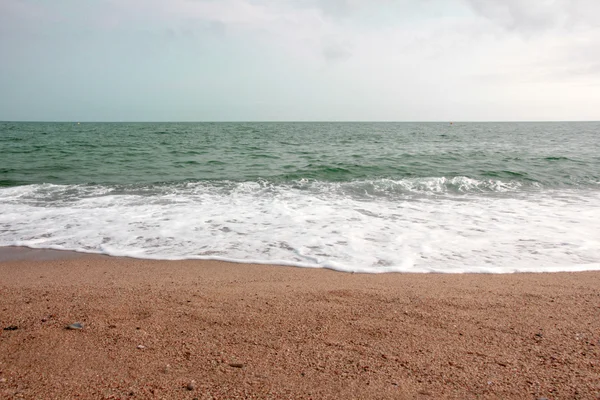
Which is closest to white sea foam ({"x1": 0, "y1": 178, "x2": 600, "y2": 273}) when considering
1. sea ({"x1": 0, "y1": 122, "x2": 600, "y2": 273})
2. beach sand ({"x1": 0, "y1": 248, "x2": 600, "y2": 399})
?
sea ({"x1": 0, "y1": 122, "x2": 600, "y2": 273})

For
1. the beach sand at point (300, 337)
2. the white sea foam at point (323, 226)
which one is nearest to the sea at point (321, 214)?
the white sea foam at point (323, 226)

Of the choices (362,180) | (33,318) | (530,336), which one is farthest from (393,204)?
(33,318)

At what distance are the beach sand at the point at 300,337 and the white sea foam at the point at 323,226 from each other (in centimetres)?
76

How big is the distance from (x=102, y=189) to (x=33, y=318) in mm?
7665

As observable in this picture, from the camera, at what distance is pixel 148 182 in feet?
36.6

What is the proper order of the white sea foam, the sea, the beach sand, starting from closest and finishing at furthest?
the beach sand, the white sea foam, the sea

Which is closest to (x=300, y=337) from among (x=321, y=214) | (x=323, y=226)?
(x=323, y=226)

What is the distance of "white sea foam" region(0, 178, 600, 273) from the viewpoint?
5012mm

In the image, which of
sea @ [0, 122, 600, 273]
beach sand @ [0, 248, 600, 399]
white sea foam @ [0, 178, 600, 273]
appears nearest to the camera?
beach sand @ [0, 248, 600, 399]

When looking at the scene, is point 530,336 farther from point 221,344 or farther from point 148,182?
point 148,182

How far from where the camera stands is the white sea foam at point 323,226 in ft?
16.4

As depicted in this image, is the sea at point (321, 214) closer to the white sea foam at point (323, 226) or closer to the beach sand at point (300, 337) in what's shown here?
the white sea foam at point (323, 226)

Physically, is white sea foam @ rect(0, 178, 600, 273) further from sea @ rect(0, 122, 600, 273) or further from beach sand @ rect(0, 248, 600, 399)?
beach sand @ rect(0, 248, 600, 399)

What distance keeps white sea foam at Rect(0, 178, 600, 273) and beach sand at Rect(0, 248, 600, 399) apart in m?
0.76
